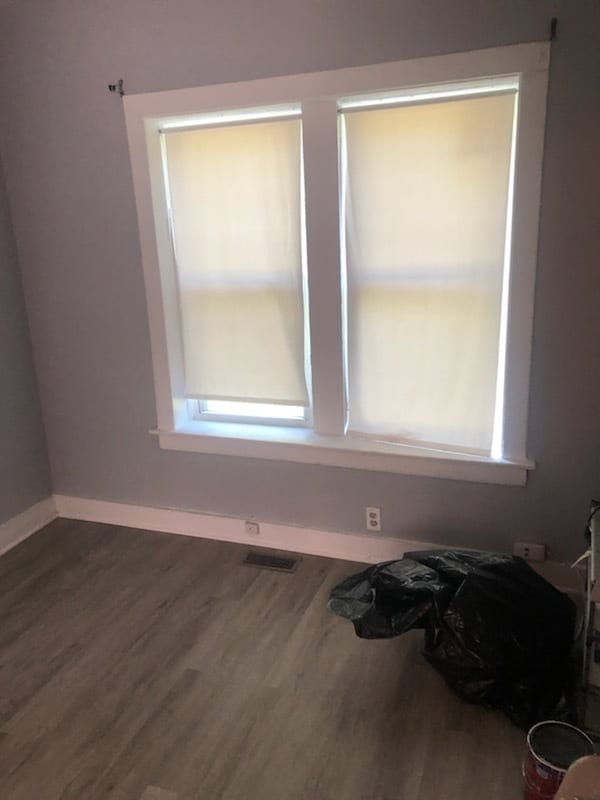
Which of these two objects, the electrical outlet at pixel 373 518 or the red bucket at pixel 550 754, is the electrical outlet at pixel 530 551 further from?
the red bucket at pixel 550 754

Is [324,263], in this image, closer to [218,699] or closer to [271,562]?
[271,562]

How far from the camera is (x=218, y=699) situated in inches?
81.7

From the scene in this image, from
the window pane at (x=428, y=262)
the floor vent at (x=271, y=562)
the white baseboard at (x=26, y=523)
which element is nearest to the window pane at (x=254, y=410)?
the window pane at (x=428, y=262)

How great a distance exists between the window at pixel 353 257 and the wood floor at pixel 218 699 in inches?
27.8

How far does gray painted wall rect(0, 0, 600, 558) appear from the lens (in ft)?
7.00

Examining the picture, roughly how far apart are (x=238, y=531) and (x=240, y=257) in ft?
4.23

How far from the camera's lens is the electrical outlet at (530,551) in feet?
8.07

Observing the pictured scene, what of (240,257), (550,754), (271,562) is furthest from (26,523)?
(550,754)

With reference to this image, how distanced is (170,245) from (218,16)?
92cm

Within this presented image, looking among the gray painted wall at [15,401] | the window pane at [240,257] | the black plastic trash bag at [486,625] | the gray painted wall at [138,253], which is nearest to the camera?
the black plastic trash bag at [486,625]

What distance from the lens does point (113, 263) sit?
2.88 meters

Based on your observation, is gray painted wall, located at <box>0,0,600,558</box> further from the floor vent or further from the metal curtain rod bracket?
the floor vent

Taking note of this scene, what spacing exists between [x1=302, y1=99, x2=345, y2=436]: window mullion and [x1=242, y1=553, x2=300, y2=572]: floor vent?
0.62 m

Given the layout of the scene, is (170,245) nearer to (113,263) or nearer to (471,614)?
(113,263)
